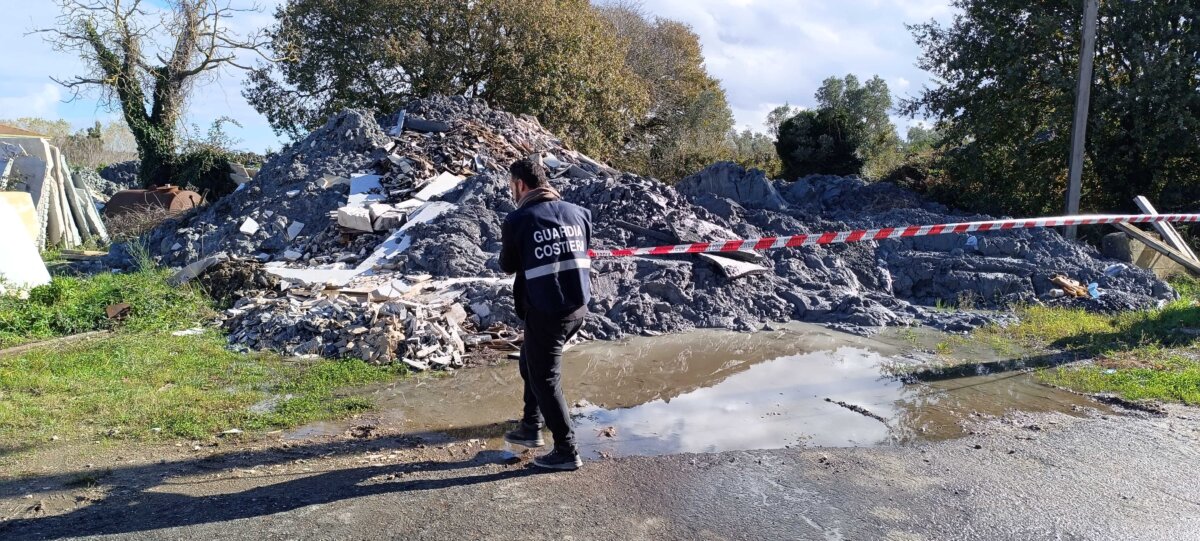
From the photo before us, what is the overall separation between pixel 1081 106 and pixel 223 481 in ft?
54.1

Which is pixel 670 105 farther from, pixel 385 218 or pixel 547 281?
pixel 547 281

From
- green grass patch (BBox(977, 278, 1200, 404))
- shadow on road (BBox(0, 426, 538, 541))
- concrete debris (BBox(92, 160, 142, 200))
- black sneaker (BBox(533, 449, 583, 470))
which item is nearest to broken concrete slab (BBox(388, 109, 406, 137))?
green grass patch (BBox(977, 278, 1200, 404))

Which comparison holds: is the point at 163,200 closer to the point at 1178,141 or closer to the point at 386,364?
the point at 386,364

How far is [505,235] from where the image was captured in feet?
14.9

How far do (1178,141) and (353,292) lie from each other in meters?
16.4

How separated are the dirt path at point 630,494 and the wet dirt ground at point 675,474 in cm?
1

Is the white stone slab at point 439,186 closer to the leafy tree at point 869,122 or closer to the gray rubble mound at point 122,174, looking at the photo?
the leafy tree at point 869,122

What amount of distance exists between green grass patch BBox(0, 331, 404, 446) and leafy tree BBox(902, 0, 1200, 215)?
642 inches

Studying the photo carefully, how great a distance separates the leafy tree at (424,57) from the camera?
2211 centimetres

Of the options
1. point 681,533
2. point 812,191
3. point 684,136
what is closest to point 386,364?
point 681,533

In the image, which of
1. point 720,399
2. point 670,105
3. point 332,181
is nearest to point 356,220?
point 332,181

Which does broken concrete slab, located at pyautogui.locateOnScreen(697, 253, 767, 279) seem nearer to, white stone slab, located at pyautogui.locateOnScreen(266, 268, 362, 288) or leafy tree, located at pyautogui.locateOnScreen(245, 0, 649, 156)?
white stone slab, located at pyautogui.locateOnScreen(266, 268, 362, 288)

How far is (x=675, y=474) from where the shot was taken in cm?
460

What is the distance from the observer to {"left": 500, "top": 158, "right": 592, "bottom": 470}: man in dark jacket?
442cm
